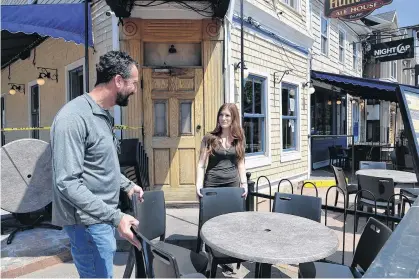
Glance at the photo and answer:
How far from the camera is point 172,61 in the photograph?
547cm

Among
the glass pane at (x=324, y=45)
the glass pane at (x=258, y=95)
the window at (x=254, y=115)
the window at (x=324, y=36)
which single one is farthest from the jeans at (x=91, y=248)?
the glass pane at (x=324, y=45)

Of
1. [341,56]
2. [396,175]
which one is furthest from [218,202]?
[341,56]

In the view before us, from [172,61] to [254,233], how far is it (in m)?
4.00

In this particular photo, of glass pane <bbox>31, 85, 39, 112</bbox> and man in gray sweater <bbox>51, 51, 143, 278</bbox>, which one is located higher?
glass pane <bbox>31, 85, 39, 112</bbox>

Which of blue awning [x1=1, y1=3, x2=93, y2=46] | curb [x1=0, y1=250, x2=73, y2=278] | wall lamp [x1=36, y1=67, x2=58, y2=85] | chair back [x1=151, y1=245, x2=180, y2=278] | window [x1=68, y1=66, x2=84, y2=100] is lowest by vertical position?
curb [x1=0, y1=250, x2=73, y2=278]

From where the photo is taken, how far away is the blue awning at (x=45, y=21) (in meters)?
5.15

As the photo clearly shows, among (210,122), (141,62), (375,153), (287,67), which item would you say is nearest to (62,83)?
(141,62)

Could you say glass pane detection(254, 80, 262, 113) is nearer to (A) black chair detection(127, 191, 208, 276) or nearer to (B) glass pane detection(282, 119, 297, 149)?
(B) glass pane detection(282, 119, 297, 149)

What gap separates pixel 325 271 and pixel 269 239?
1.99 feet

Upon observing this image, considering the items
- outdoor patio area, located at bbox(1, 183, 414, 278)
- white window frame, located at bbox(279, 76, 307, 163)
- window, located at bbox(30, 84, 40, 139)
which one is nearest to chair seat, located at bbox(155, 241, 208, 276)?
outdoor patio area, located at bbox(1, 183, 414, 278)

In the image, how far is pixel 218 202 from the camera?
311 cm

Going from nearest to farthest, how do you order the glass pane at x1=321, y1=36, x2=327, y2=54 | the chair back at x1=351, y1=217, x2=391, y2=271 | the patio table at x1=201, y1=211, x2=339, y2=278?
1. the patio table at x1=201, y1=211, x2=339, y2=278
2. the chair back at x1=351, y1=217, x2=391, y2=271
3. the glass pane at x1=321, y1=36, x2=327, y2=54

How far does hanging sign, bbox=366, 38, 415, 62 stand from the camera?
12.1 metres

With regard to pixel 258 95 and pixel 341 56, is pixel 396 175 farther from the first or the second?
pixel 341 56
